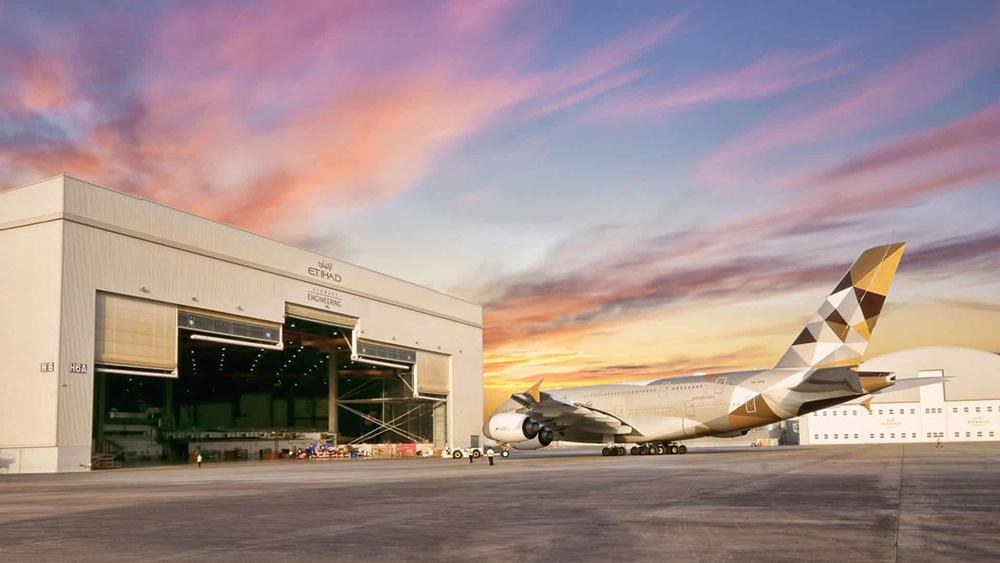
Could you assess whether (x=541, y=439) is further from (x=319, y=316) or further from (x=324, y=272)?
(x=324, y=272)

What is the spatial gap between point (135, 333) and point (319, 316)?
1726cm

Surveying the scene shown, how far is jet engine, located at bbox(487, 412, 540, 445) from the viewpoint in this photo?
47781 millimetres

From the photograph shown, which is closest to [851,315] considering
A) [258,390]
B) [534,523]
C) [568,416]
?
[568,416]

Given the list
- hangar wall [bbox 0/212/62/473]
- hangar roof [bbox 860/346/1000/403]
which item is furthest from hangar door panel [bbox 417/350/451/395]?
hangar roof [bbox 860/346/1000/403]

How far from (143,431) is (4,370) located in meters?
44.0

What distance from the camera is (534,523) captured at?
460 inches

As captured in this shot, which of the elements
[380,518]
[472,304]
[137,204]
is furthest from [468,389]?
[380,518]

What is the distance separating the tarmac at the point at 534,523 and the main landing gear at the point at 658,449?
28.2m

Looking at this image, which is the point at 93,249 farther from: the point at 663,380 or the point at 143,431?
the point at 143,431

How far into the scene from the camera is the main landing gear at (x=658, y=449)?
158 ft

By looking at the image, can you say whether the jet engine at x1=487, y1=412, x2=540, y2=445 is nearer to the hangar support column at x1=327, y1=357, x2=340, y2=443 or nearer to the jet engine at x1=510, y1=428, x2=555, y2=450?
the jet engine at x1=510, y1=428, x2=555, y2=450

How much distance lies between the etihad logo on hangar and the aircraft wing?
18966mm

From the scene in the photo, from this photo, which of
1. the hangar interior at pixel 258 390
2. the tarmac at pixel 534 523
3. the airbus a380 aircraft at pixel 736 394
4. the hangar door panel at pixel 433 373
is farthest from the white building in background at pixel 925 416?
the tarmac at pixel 534 523

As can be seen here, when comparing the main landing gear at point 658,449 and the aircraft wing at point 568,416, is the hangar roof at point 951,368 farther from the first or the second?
the aircraft wing at point 568,416
